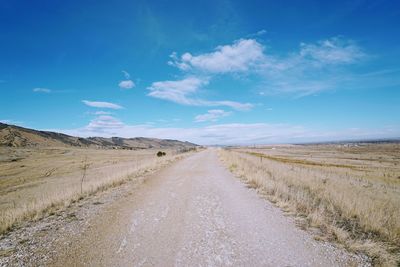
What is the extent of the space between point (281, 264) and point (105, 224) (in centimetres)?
471

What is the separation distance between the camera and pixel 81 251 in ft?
17.0

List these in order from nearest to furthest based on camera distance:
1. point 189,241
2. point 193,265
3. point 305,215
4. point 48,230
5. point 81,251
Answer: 1. point 193,265
2. point 81,251
3. point 189,241
4. point 48,230
5. point 305,215

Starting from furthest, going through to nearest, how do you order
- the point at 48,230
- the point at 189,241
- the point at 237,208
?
the point at 237,208 < the point at 48,230 < the point at 189,241

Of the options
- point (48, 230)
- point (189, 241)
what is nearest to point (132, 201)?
point (48, 230)

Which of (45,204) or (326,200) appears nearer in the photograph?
(45,204)

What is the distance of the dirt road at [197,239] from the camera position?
4699 millimetres

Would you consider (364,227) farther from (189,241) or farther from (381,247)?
(189,241)

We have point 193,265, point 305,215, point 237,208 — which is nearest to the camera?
point 193,265

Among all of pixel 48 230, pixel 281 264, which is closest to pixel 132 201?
pixel 48 230

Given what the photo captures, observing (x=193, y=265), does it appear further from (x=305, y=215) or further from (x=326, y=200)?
(x=326, y=200)

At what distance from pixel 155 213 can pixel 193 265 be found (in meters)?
3.60

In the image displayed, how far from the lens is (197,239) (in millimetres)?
5684

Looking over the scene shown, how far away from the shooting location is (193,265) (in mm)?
4504

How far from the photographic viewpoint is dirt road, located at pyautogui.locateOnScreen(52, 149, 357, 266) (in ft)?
15.4
